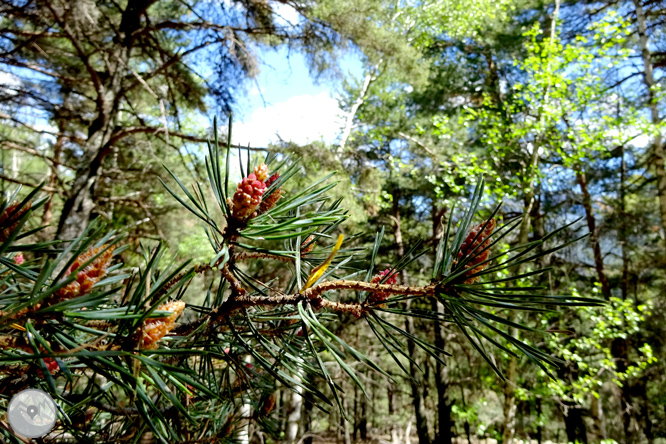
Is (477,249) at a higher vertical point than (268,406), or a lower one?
higher

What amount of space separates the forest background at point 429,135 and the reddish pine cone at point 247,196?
260cm

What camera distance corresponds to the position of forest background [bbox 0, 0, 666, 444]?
13.0ft

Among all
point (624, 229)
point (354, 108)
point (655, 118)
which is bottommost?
point (624, 229)

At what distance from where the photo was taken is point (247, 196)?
1.45ft

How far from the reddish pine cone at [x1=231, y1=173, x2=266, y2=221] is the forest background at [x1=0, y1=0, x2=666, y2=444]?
8.53ft

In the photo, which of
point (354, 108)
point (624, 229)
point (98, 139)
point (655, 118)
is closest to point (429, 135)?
point (354, 108)

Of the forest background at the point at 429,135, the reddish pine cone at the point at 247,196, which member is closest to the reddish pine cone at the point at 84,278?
the reddish pine cone at the point at 247,196

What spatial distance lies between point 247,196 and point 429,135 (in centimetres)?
706

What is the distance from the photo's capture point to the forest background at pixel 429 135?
395cm

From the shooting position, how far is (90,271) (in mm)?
367

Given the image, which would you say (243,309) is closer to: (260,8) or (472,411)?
(260,8)

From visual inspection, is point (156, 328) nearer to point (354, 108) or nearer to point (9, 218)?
point (9, 218)

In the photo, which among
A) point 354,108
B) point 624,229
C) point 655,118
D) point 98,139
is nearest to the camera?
point 98,139

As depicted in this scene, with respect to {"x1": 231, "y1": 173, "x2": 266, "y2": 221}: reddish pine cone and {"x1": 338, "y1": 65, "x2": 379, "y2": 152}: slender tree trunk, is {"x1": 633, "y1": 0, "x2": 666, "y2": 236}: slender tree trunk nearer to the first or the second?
{"x1": 338, "y1": 65, "x2": 379, "y2": 152}: slender tree trunk
